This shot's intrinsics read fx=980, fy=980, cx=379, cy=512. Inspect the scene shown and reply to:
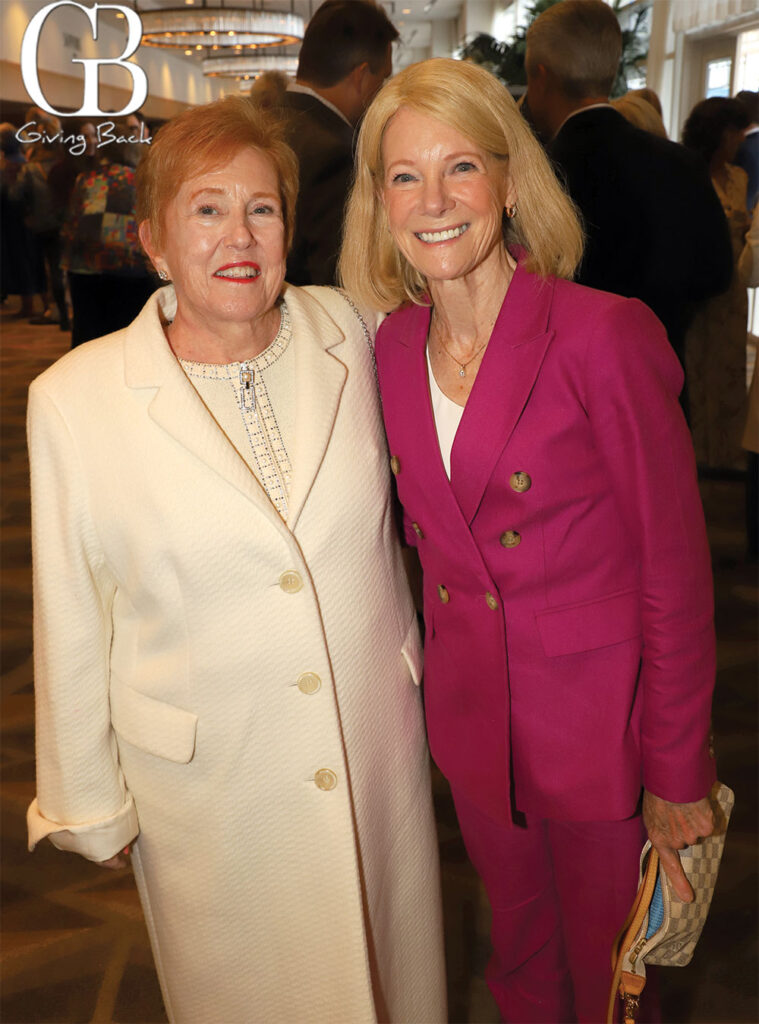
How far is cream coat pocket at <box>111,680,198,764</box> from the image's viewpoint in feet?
5.22

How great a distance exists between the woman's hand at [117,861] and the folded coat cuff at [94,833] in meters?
0.04

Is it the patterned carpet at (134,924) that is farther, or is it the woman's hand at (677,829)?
the patterned carpet at (134,924)

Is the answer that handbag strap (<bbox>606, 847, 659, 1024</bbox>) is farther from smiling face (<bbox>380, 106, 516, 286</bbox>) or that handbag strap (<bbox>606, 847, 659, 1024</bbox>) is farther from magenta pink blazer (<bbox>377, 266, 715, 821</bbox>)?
smiling face (<bbox>380, 106, 516, 286</bbox>)

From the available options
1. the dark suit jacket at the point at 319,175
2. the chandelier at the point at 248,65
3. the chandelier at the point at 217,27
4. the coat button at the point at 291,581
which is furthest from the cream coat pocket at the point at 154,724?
the chandelier at the point at 248,65

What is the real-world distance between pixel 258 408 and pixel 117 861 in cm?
83

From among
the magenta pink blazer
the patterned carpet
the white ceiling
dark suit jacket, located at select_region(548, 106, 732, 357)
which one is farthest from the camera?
the white ceiling

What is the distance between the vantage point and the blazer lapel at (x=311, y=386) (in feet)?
5.08

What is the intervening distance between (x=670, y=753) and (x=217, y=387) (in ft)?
3.05

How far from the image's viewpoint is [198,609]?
5.08 feet

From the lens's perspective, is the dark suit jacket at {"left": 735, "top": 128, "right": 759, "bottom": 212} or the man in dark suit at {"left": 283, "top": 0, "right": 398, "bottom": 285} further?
the dark suit jacket at {"left": 735, "top": 128, "right": 759, "bottom": 212}

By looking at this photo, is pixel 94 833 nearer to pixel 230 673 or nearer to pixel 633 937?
pixel 230 673

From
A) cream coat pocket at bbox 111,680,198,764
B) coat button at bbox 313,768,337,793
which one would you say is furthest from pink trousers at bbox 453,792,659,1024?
cream coat pocket at bbox 111,680,198,764

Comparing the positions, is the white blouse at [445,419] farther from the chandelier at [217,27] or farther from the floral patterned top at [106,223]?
the chandelier at [217,27]

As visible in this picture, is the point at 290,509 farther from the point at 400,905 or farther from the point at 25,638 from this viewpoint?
the point at 25,638
